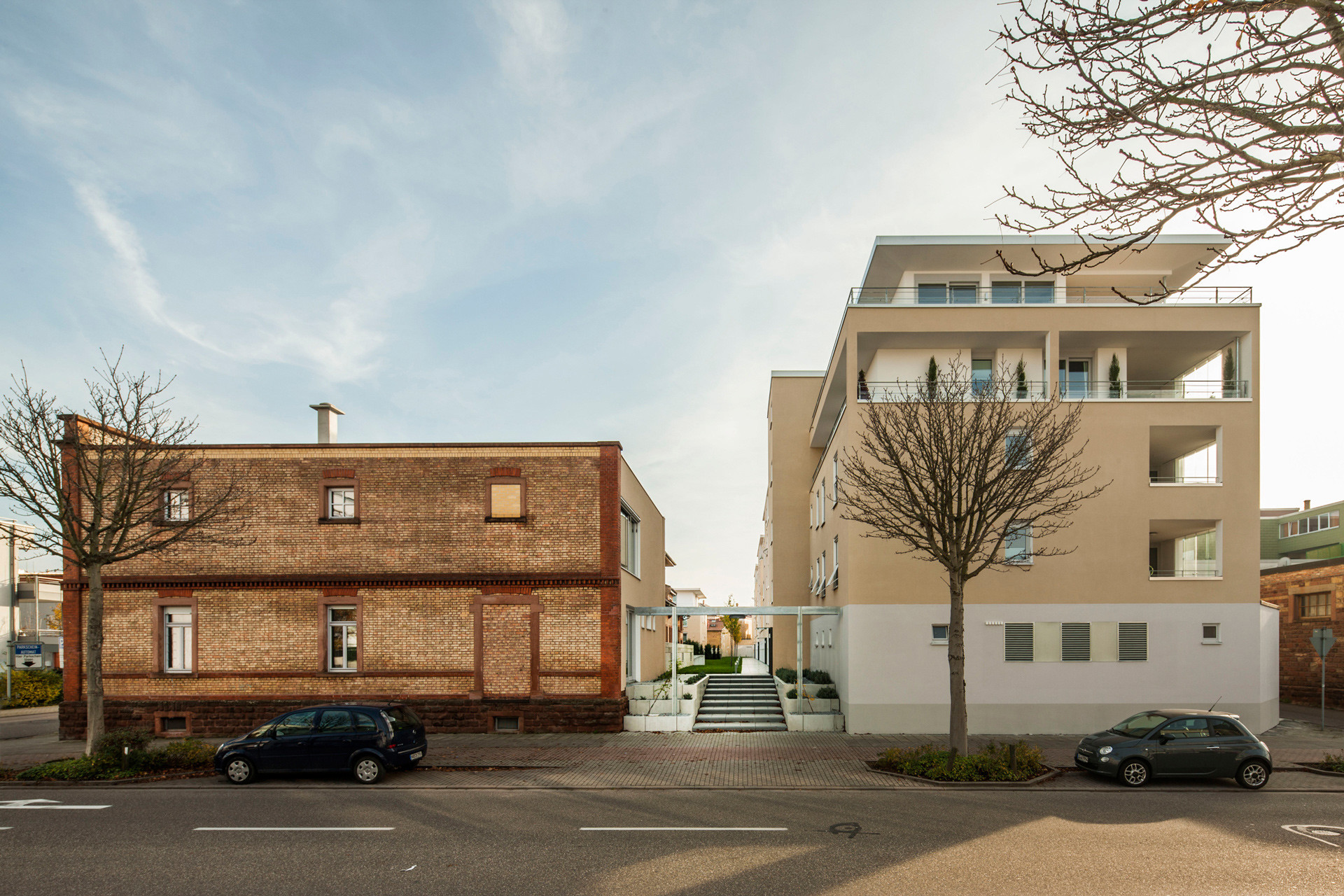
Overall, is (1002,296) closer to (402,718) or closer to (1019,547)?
(1019,547)

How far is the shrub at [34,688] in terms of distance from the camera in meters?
33.2

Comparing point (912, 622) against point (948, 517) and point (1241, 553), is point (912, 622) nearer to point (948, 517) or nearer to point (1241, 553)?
point (948, 517)

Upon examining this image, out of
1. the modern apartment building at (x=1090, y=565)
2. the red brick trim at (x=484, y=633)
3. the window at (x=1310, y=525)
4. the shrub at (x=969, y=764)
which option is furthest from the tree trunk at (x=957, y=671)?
the window at (x=1310, y=525)

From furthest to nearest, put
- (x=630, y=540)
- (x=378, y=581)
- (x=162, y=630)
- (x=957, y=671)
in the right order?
(x=630, y=540)
(x=162, y=630)
(x=378, y=581)
(x=957, y=671)

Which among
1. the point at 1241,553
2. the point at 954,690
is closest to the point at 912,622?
the point at 954,690

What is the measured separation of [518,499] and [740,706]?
8613 mm

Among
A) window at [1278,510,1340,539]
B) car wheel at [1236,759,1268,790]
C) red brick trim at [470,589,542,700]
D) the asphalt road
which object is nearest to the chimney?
red brick trim at [470,589,542,700]

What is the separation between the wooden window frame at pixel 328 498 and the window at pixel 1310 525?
46341mm

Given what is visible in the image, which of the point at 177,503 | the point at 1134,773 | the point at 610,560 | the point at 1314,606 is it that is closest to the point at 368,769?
the point at 610,560

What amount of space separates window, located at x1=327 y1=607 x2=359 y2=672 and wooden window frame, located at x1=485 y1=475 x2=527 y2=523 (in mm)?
4363

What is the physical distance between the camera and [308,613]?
21.1 m

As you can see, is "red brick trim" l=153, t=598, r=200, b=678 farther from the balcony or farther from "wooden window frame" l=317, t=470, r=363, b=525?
the balcony

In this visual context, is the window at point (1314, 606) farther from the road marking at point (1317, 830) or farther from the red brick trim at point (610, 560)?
the red brick trim at point (610, 560)

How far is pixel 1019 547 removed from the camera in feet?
67.4
